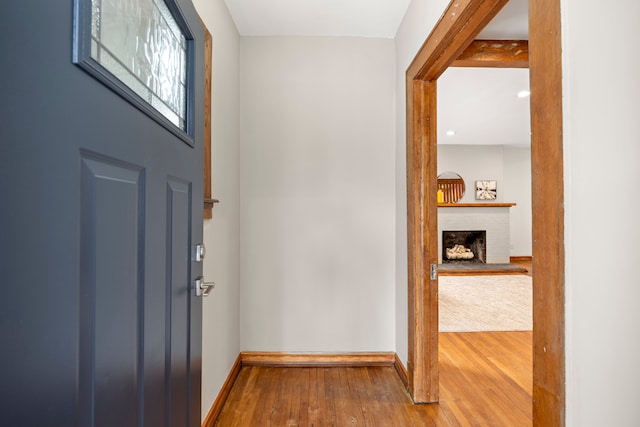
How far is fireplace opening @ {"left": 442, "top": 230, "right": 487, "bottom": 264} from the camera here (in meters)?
7.66

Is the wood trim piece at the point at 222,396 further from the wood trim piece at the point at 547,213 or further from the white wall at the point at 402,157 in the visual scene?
the wood trim piece at the point at 547,213

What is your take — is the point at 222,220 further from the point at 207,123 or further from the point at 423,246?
the point at 423,246

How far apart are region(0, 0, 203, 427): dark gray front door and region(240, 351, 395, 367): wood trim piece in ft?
5.45

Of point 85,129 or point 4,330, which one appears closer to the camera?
A: point 4,330

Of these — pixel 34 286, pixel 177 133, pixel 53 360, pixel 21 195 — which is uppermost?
pixel 177 133

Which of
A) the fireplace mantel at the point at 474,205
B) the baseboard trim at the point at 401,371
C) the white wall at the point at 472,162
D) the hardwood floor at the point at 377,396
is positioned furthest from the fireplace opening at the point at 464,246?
the baseboard trim at the point at 401,371

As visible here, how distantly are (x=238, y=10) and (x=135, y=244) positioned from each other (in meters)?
2.09

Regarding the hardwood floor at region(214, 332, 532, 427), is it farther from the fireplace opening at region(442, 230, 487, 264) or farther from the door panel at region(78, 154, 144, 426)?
the fireplace opening at region(442, 230, 487, 264)

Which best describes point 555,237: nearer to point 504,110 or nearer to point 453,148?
point 504,110

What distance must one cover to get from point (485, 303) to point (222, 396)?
12.0 feet

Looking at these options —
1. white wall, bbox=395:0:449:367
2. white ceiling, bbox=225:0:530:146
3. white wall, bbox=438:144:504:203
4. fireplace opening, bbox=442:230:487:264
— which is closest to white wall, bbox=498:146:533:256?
white wall, bbox=438:144:504:203

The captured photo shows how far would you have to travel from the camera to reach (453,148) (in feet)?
25.9

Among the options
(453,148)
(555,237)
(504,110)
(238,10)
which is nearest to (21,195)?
(555,237)

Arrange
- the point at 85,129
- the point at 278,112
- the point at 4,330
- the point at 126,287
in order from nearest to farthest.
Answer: the point at 4,330, the point at 85,129, the point at 126,287, the point at 278,112
